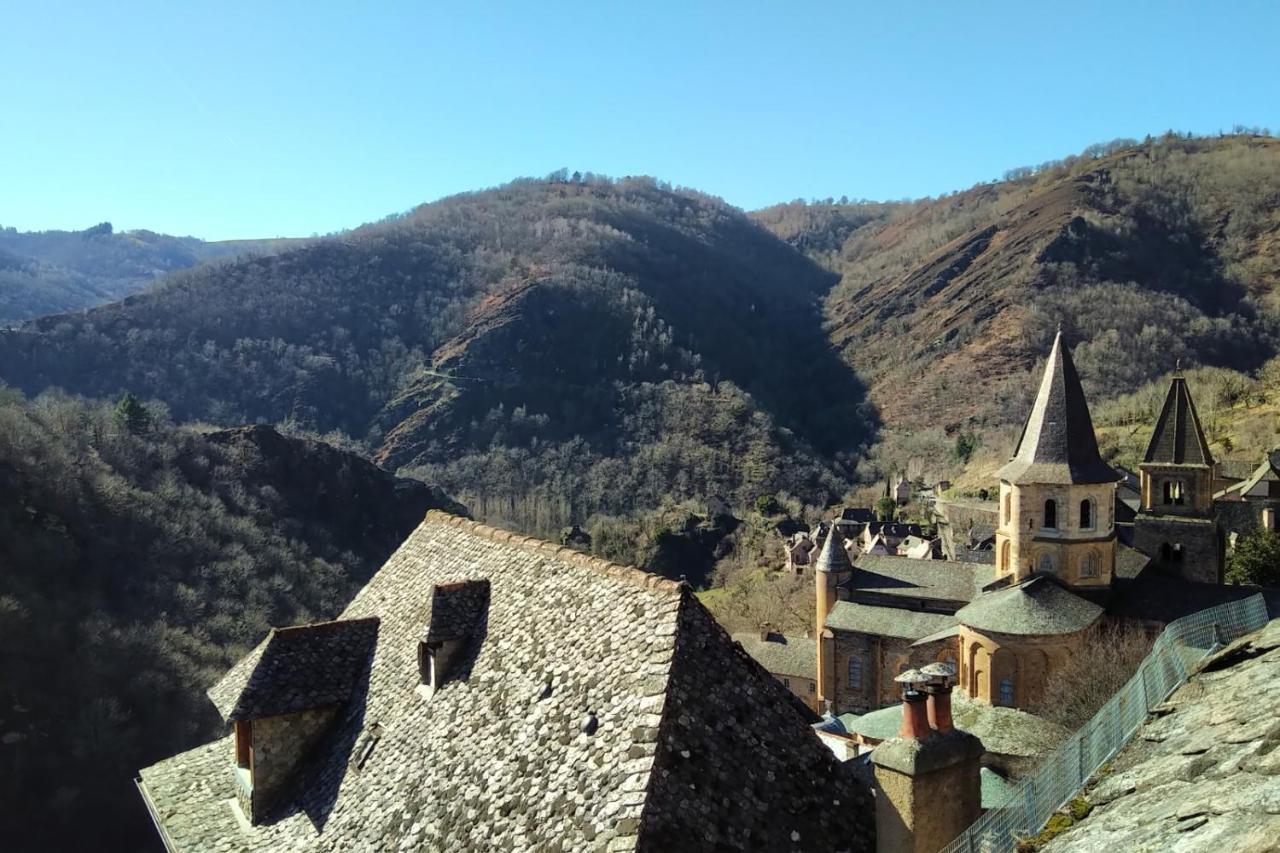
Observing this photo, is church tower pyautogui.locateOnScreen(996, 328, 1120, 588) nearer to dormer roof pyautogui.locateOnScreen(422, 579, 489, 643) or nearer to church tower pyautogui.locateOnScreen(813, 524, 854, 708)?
church tower pyautogui.locateOnScreen(813, 524, 854, 708)

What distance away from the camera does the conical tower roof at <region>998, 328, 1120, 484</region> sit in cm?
3164

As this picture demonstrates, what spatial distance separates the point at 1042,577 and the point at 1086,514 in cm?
299

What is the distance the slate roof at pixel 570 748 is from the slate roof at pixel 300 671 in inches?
18.2

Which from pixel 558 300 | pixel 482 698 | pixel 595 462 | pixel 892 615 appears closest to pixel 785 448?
pixel 595 462

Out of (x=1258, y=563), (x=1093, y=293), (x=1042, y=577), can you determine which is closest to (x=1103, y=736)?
(x=1042, y=577)

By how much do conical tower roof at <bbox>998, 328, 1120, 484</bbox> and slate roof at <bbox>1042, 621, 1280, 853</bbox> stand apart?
28.1 meters

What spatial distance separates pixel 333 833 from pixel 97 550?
53.0 metres

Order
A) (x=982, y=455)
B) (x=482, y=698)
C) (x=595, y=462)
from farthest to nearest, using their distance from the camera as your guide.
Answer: (x=595, y=462), (x=982, y=455), (x=482, y=698)

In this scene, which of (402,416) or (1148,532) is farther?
(402,416)

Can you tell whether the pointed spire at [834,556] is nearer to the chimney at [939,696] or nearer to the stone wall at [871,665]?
the stone wall at [871,665]

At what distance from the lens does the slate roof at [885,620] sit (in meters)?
37.5

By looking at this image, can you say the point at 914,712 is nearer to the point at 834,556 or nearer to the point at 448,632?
the point at 448,632

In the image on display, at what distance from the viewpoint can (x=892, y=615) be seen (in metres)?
39.1

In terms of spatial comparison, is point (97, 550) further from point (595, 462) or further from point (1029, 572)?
point (595, 462)
